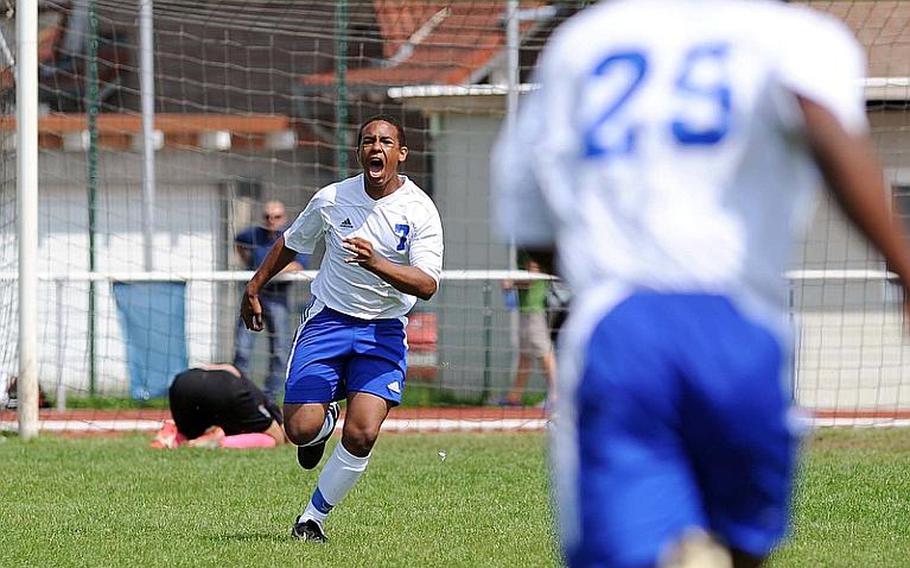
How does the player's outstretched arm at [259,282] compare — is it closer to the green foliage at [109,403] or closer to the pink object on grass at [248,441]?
the pink object on grass at [248,441]

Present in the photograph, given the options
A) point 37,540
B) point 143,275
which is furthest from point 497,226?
point 143,275

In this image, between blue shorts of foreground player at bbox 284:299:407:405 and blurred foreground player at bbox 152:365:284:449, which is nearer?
blue shorts of foreground player at bbox 284:299:407:405

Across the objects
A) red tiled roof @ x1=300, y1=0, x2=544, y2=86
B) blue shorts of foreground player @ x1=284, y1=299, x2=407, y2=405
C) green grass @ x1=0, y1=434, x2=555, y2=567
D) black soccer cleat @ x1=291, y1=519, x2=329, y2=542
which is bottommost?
green grass @ x1=0, y1=434, x2=555, y2=567

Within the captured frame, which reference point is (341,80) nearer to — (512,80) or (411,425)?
(512,80)

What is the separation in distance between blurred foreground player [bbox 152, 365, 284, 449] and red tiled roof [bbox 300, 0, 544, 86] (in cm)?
624

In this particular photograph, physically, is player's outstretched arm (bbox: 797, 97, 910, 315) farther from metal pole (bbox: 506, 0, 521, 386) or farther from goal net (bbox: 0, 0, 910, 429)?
metal pole (bbox: 506, 0, 521, 386)

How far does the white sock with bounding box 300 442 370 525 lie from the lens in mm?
7512

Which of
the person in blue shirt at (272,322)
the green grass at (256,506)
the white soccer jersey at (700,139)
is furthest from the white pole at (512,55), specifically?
the white soccer jersey at (700,139)

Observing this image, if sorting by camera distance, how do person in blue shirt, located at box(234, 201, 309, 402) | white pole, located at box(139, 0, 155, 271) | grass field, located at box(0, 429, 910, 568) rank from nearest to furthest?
grass field, located at box(0, 429, 910, 568), person in blue shirt, located at box(234, 201, 309, 402), white pole, located at box(139, 0, 155, 271)

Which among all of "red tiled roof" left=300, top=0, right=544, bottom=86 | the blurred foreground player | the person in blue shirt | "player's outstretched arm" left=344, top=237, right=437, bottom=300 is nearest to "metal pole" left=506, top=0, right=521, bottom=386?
"red tiled roof" left=300, top=0, right=544, bottom=86

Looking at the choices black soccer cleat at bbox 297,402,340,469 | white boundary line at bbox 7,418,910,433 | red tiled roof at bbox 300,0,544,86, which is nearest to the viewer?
black soccer cleat at bbox 297,402,340,469

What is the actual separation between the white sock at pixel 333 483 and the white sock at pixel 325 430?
0.31 metres

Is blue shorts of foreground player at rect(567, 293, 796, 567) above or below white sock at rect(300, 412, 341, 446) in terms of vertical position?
above

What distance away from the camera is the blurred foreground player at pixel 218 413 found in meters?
11.8
